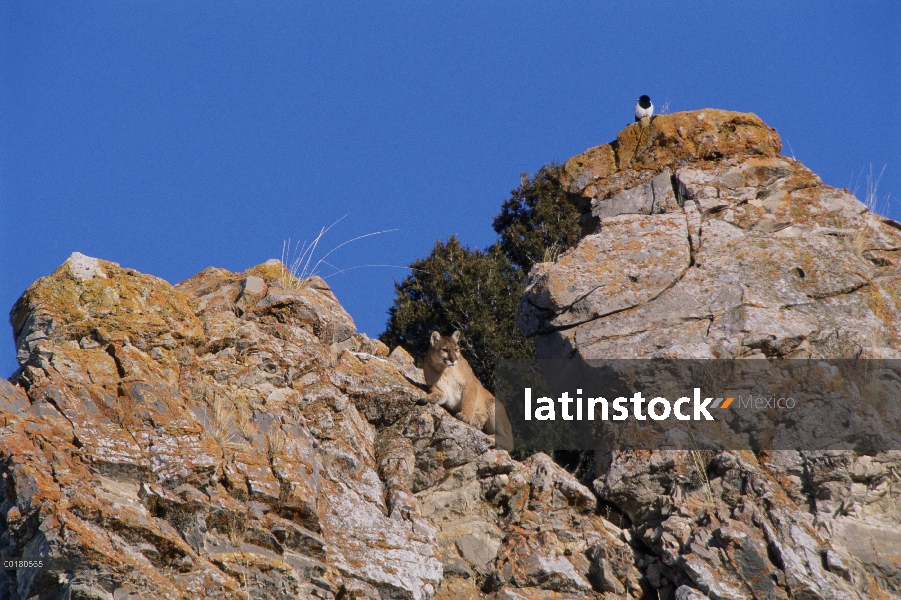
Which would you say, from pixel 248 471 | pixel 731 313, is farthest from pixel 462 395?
pixel 248 471

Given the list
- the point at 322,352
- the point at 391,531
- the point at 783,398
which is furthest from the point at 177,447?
the point at 783,398

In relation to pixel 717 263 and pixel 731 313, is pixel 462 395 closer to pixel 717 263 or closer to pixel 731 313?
pixel 731 313

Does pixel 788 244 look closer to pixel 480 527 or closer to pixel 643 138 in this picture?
pixel 643 138

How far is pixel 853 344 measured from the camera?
12.5m

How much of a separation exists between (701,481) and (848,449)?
182 cm

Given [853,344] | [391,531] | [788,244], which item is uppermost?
[788,244]

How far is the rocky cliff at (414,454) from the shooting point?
9.17 m

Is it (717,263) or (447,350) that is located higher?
(717,263)

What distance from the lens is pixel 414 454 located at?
39.5 ft

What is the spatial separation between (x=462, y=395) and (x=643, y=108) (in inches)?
279

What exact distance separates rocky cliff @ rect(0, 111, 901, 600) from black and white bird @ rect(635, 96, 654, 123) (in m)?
2.58

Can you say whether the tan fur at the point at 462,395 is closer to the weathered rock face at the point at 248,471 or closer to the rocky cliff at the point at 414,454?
the rocky cliff at the point at 414,454

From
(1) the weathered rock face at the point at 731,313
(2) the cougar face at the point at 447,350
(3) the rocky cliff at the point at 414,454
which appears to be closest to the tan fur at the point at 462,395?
(2) the cougar face at the point at 447,350

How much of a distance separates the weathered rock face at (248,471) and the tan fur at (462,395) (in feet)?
2.52
